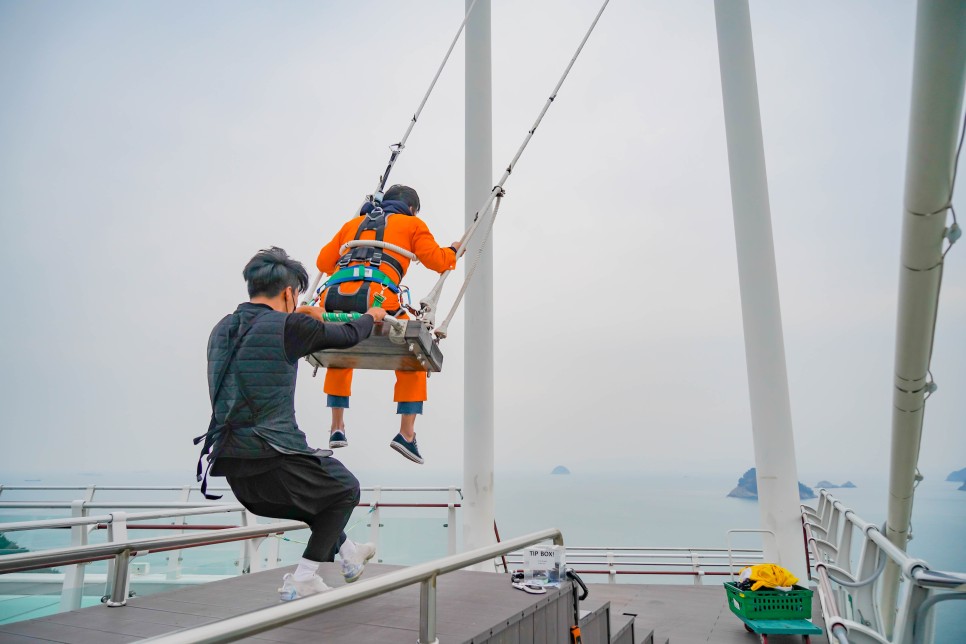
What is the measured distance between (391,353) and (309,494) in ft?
3.10

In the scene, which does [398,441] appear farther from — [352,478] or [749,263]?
[749,263]

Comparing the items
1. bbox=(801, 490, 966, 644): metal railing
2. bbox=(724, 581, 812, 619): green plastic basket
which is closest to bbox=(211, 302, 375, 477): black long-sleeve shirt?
bbox=(801, 490, 966, 644): metal railing

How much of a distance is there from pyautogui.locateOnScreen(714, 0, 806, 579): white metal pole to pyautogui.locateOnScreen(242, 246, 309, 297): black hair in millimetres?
4718

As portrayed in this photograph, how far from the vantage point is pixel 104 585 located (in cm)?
300

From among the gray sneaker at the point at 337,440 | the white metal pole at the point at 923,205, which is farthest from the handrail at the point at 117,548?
the white metal pole at the point at 923,205

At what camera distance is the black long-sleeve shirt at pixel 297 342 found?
2025 mm

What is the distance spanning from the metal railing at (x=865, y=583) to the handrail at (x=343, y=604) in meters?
1.39

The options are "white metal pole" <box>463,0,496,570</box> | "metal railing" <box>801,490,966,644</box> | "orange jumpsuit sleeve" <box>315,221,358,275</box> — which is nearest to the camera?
"metal railing" <box>801,490,966,644</box>

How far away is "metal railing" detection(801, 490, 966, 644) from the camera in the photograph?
6.39 feet

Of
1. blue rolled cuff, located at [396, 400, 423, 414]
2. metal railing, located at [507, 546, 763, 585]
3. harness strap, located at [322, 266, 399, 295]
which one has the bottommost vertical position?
metal railing, located at [507, 546, 763, 585]

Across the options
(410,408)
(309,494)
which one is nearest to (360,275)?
(410,408)

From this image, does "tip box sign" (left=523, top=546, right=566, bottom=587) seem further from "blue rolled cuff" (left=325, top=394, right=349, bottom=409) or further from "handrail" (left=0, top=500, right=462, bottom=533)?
"handrail" (left=0, top=500, right=462, bottom=533)

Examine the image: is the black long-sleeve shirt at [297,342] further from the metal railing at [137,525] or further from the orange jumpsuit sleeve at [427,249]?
the orange jumpsuit sleeve at [427,249]

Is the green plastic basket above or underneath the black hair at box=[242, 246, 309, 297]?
underneath
